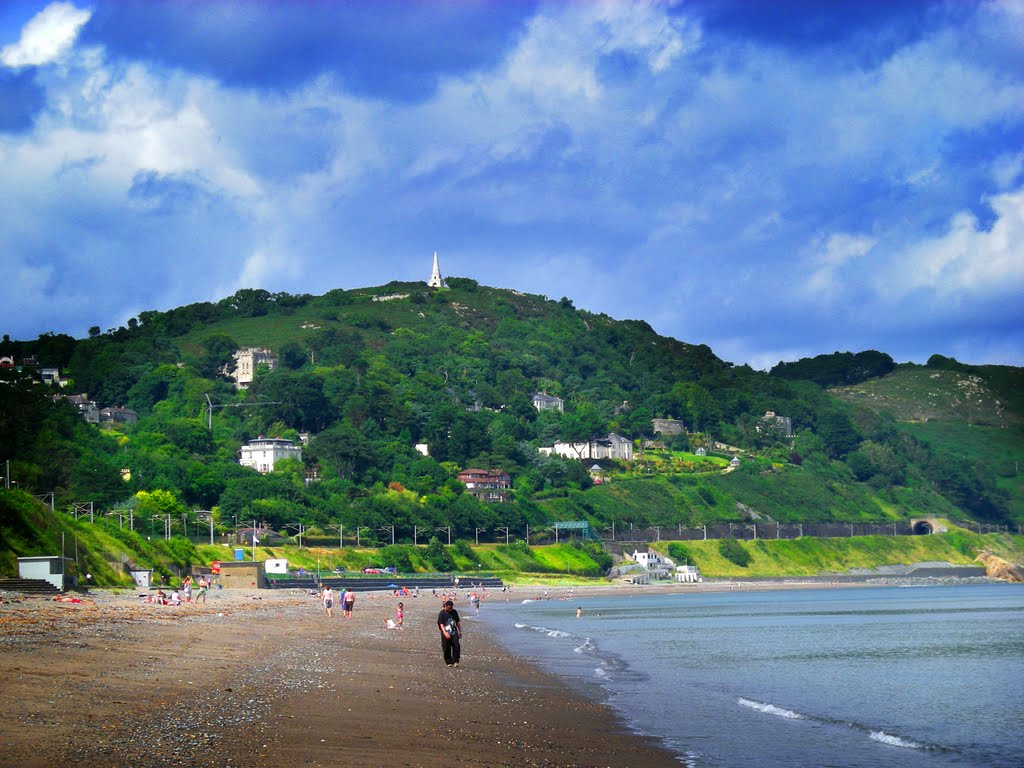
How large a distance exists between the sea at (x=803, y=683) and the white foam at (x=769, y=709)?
0.06m

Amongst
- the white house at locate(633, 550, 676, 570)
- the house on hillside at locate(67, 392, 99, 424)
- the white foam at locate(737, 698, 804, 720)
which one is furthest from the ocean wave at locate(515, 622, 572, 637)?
the house on hillside at locate(67, 392, 99, 424)

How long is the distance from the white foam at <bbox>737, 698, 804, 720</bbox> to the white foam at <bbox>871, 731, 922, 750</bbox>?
2294 millimetres

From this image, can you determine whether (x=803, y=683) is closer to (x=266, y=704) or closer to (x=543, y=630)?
(x=266, y=704)

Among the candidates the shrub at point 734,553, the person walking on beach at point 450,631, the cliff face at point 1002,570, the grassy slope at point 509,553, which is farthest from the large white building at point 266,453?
the person walking on beach at point 450,631

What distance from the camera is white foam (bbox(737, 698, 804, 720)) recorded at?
24.6 metres

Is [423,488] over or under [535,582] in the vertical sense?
over

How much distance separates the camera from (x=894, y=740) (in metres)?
21.6

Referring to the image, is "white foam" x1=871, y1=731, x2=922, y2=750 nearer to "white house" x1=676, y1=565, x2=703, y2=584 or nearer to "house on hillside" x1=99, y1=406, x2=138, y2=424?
"white house" x1=676, y1=565, x2=703, y2=584

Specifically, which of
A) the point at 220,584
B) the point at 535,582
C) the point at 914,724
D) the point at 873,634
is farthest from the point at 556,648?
the point at 535,582

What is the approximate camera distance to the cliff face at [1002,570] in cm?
17888

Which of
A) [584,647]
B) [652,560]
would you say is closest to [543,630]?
[584,647]

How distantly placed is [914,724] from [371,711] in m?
10.7

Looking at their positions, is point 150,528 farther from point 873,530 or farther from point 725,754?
point 873,530

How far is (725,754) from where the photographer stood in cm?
1959
